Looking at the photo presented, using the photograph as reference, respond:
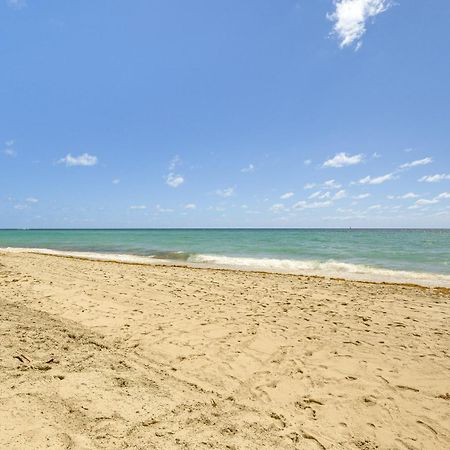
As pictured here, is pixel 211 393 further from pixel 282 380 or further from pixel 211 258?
pixel 211 258

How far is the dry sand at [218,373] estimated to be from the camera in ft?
11.1

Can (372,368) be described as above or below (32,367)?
below

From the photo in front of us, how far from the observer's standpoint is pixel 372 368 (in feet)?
17.1

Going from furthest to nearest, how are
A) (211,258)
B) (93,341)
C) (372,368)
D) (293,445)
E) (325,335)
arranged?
(211,258) < (325,335) < (93,341) < (372,368) < (293,445)

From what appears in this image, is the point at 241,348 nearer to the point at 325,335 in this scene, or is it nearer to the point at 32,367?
the point at 325,335

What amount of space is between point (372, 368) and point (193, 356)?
10.3 ft

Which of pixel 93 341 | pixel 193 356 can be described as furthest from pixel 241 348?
pixel 93 341

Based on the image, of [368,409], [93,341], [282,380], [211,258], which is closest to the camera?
[368,409]

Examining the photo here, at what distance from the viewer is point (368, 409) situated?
411cm

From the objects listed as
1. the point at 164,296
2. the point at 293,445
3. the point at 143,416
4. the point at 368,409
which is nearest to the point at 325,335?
the point at 368,409

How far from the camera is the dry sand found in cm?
337

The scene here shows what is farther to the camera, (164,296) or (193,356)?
(164,296)

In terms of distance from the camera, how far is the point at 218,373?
4.85m

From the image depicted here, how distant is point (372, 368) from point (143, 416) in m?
3.92
